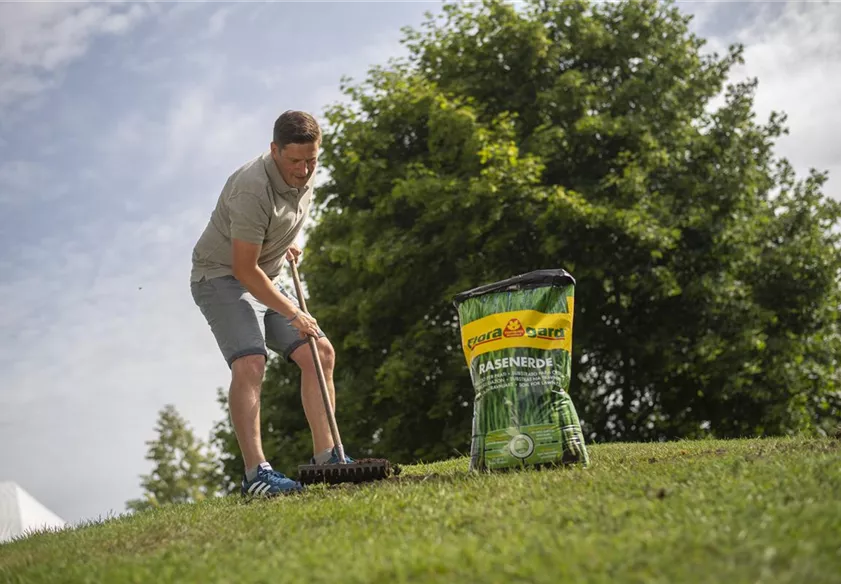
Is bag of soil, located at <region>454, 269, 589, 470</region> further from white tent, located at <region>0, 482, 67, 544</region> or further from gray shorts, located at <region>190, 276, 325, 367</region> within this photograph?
white tent, located at <region>0, 482, 67, 544</region>

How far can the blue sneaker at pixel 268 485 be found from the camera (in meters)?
5.68

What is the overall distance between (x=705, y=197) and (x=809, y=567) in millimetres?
15894

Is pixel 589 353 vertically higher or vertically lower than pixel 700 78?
lower

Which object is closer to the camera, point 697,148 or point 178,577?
point 178,577

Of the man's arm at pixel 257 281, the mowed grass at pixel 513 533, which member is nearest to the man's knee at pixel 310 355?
the man's arm at pixel 257 281

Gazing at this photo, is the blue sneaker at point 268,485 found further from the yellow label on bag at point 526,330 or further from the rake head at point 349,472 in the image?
the yellow label on bag at point 526,330

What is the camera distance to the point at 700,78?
1933 centimetres

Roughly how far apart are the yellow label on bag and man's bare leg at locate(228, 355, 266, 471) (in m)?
1.32

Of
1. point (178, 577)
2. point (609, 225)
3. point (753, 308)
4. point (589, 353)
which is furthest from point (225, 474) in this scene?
point (178, 577)

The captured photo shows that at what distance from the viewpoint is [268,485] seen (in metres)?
5.74

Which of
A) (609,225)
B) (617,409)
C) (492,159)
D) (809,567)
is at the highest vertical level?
(492,159)

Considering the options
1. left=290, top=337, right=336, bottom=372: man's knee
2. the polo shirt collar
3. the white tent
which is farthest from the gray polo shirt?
the white tent

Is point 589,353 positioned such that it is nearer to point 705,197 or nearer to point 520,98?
point 705,197

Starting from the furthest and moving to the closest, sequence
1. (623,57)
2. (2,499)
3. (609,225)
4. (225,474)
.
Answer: (225,474) → (623,57) → (609,225) → (2,499)
